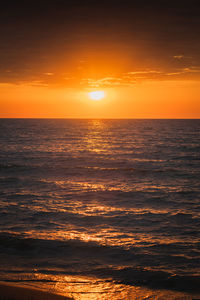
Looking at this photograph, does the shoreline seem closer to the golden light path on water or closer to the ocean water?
the golden light path on water

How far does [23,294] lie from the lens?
18.1 feet

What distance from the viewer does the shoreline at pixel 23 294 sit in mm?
5326

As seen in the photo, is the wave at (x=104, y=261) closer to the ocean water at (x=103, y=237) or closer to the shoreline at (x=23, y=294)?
the ocean water at (x=103, y=237)

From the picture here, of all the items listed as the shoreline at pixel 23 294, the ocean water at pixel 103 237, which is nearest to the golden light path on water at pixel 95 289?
the ocean water at pixel 103 237

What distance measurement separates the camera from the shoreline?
17.5 ft

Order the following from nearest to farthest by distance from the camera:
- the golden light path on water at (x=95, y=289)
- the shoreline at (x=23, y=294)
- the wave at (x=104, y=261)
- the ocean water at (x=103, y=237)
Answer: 1. the shoreline at (x=23, y=294)
2. the golden light path on water at (x=95, y=289)
3. the ocean water at (x=103, y=237)
4. the wave at (x=104, y=261)

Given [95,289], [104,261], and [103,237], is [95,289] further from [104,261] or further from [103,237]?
[103,237]

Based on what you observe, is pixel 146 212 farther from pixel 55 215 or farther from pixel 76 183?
pixel 76 183

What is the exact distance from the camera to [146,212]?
41.1 ft

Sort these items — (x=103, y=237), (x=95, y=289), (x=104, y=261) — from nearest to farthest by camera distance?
(x=95, y=289), (x=104, y=261), (x=103, y=237)

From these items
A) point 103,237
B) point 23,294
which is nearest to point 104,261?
point 103,237

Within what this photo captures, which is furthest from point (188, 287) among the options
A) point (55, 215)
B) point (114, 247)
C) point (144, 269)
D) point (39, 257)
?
point (55, 215)

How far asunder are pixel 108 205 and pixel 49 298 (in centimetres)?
848

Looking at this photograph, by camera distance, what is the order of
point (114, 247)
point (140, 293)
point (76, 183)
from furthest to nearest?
point (76, 183) → point (114, 247) → point (140, 293)
